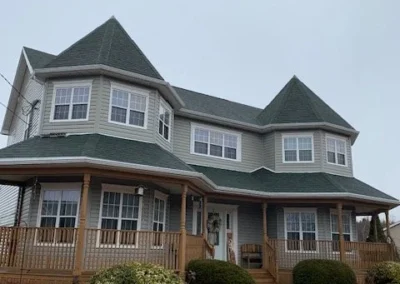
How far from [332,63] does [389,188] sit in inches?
2545

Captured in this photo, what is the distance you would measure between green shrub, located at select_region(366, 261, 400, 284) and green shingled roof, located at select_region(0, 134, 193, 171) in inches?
324

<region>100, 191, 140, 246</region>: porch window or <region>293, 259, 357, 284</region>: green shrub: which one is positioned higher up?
<region>100, 191, 140, 246</region>: porch window

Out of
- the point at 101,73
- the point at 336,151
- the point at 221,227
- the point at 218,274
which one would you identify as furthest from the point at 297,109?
the point at 218,274

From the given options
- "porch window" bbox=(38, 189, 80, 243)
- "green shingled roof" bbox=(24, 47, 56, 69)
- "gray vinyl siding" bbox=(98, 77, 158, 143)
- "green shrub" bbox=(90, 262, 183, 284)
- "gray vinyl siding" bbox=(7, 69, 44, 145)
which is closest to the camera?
"green shrub" bbox=(90, 262, 183, 284)

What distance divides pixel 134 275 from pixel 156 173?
359 cm

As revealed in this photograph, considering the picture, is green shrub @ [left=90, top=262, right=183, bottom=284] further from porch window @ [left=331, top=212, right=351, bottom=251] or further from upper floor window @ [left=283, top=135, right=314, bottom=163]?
upper floor window @ [left=283, top=135, right=314, bottom=163]

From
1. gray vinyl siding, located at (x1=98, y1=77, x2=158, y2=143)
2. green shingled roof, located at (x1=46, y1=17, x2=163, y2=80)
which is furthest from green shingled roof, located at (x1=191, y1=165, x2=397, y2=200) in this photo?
green shingled roof, located at (x1=46, y1=17, x2=163, y2=80)

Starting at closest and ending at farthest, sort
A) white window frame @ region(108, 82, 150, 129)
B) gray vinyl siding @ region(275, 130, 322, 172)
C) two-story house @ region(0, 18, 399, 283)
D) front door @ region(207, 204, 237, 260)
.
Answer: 1. two-story house @ region(0, 18, 399, 283)
2. white window frame @ region(108, 82, 150, 129)
3. front door @ region(207, 204, 237, 260)
4. gray vinyl siding @ region(275, 130, 322, 172)

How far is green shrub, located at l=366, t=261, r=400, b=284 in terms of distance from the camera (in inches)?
551

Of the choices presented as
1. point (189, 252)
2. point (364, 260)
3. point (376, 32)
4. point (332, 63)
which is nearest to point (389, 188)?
point (332, 63)

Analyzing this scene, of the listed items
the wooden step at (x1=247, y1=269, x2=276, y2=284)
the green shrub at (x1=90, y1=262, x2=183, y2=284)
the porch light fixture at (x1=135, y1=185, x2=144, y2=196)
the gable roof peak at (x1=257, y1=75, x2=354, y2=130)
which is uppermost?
the gable roof peak at (x1=257, y1=75, x2=354, y2=130)

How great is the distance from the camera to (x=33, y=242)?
35.8 ft

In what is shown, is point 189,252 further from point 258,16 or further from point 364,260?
point 258,16

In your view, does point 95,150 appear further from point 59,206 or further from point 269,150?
point 269,150
